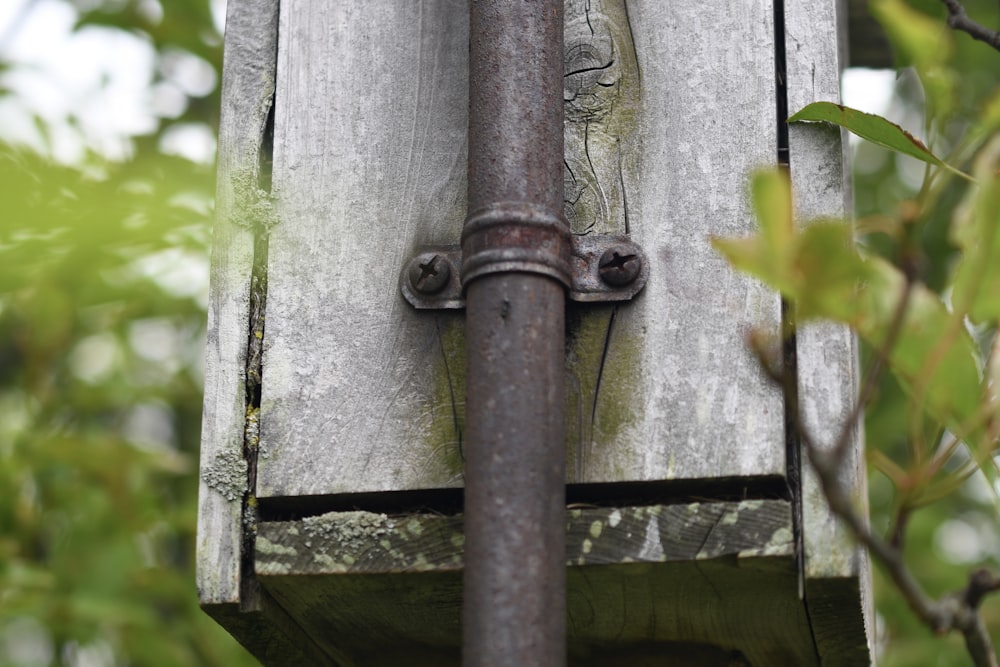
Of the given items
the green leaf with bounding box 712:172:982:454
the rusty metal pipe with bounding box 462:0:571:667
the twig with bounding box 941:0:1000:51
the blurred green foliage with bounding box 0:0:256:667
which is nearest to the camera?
the green leaf with bounding box 712:172:982:454

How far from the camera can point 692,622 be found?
1.52 meters

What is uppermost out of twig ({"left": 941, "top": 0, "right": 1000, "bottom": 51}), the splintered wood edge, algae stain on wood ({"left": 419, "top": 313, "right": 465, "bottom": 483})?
twig ({"left": 941, "top": 0, "right": 1000, "bottom": 51})

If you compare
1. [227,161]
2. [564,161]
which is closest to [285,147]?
[227,161]


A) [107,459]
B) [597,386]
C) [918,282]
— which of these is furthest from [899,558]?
[107,459]

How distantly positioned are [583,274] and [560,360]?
0.18 m

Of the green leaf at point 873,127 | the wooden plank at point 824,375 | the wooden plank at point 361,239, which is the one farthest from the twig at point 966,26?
the wooden plank at point 361,239

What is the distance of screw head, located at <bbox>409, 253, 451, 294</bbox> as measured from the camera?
1.53 meters

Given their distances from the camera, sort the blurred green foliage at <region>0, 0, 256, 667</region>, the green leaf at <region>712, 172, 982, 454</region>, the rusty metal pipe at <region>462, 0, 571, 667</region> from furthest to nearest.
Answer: the blurred green foliage at <region>0, 0, 256, 667</region> → the rusty metal pipe at <region>462, 0, 571, 667</region> → the green leaf at <region>712, 172, 982, 454</region>

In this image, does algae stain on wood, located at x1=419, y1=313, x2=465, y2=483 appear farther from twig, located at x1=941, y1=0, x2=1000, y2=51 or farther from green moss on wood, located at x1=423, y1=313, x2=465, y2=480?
twig, located at x1=941, y1=0, x2=1000, y2=51

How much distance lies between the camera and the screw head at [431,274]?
1534 mm

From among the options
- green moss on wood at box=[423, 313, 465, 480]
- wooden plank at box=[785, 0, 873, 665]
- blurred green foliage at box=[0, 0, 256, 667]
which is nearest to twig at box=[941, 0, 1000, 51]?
wooden plank at box=[785, 0, 873, 665]

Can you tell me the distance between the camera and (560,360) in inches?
52.9

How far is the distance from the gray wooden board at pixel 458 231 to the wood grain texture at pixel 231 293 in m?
0.03

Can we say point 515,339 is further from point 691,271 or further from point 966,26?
point 966,26
